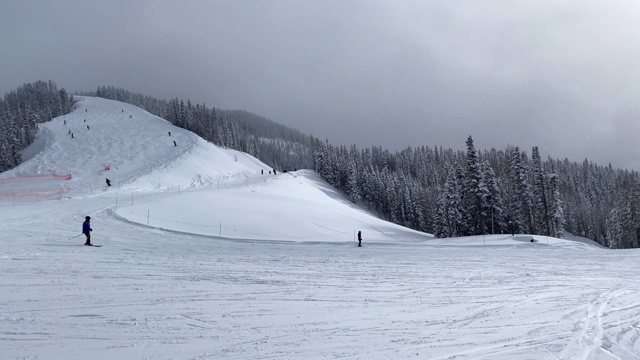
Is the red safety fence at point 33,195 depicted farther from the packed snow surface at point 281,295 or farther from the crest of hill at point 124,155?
the packed snow surface at point 281,295

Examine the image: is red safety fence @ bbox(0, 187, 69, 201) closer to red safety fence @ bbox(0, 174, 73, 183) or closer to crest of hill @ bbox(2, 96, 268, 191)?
crest of hill @ bbox(2, 96, 268, 191)

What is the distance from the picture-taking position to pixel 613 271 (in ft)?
61.7

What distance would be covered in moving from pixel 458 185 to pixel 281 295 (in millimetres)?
47954

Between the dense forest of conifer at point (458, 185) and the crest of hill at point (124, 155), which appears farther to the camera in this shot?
the crest of hill at point (124, 155)

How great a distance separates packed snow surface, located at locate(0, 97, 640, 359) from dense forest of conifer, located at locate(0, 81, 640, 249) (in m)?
22.1

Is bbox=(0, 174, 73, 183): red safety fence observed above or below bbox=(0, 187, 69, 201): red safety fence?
above

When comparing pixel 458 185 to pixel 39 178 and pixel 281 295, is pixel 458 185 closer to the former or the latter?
pixel 281 295

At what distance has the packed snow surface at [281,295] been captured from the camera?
830 centimetres

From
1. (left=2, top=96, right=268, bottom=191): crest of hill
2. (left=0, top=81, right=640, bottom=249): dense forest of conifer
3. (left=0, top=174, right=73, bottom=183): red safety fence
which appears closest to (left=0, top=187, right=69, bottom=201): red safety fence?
(left=2, top=96, right=268, bottom=191): crest of hill

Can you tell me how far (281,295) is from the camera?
12672 mm

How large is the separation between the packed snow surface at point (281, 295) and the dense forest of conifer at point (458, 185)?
2212cm

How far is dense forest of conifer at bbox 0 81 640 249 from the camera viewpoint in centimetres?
5425

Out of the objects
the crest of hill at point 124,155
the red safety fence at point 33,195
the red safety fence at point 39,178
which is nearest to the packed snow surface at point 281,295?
the red safety fence at point 33,195

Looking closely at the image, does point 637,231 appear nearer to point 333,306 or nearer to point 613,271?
point 613,271
